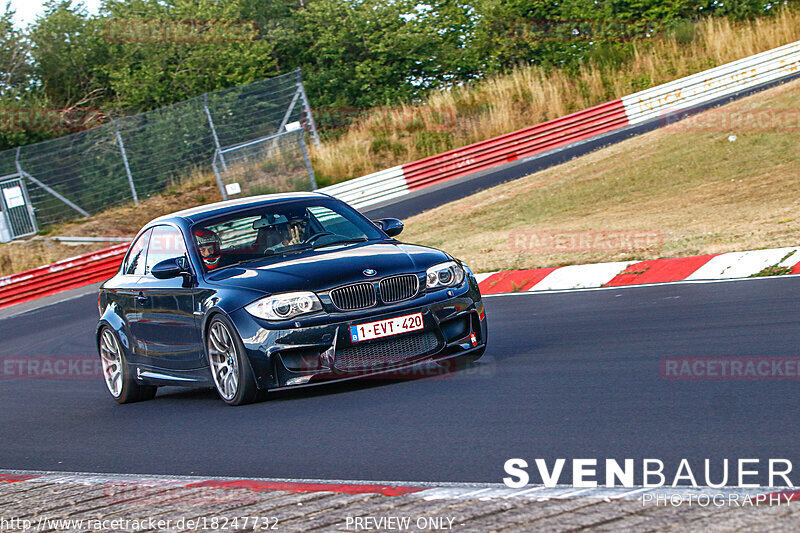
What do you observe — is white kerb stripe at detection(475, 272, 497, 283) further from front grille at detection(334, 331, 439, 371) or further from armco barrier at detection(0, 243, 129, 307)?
armco barrier at detection(0, 243, 129, 307)

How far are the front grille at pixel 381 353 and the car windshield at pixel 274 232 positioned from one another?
122 centimetres

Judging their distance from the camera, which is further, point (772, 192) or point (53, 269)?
point (53, 269)

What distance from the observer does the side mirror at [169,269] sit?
8086mm

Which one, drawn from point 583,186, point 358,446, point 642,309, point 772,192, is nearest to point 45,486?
point 358,446

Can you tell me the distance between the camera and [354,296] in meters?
7.38

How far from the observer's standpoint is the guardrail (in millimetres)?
32188

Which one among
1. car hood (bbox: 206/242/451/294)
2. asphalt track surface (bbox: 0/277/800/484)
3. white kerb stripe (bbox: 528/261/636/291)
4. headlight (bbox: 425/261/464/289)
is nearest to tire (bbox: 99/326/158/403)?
asphalt track surface (bbox: 0/277/800/484)

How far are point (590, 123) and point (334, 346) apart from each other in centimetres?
2796

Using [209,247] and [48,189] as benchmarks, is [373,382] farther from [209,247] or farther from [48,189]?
[48,189]

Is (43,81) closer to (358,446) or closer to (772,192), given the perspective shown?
(772,192)

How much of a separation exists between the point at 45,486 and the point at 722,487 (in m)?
3.17

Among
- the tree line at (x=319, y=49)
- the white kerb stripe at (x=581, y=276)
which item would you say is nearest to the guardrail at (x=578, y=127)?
the tree line at (x=319, y=49)

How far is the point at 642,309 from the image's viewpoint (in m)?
10.0

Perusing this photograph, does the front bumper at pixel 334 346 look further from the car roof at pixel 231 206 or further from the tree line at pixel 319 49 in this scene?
the tree line at pixel 319 49
